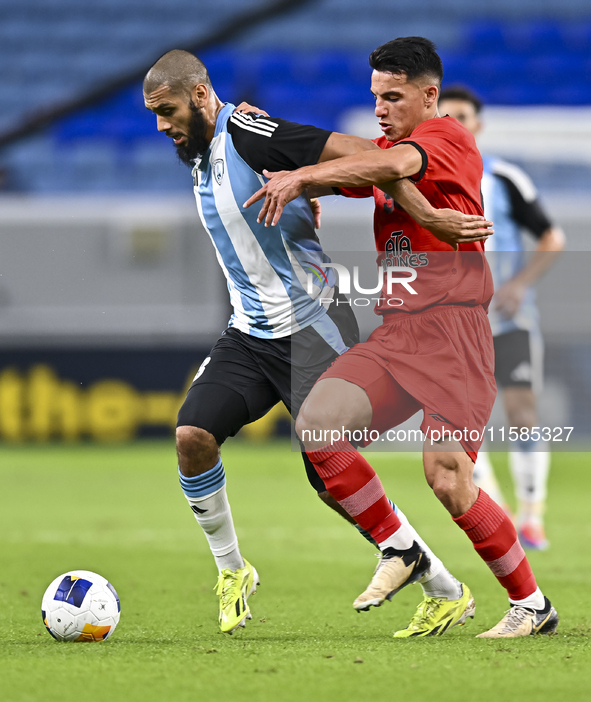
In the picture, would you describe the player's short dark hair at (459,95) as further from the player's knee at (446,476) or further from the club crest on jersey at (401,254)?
the player's knee at (446,476)

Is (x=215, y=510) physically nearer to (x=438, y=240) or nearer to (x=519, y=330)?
(x=438, y=240)

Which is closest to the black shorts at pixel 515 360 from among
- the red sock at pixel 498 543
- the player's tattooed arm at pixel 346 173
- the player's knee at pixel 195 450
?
the red sock at pixel 498 543

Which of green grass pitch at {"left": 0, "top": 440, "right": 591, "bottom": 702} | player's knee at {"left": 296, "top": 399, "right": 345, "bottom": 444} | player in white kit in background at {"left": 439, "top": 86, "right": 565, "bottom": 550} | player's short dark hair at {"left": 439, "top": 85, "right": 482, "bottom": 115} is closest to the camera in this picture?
green grass pitch at {"left": 0, "top": 440, "right": 591, "bottom": 702}

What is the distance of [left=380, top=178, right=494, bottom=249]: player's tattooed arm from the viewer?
338cm

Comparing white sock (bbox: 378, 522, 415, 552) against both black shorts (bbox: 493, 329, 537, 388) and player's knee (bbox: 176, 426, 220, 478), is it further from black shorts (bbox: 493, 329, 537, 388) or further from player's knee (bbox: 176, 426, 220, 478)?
black shorts (bbox: 493, 329, 537, 388)

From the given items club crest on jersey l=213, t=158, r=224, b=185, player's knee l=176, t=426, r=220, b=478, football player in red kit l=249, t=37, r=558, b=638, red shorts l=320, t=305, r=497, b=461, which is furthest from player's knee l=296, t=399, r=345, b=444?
club crest on jersey l=213, t=158, r=224, b=185

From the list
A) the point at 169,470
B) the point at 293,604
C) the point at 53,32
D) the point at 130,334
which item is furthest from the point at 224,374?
the point at 53,32

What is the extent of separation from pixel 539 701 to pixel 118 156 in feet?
36.7

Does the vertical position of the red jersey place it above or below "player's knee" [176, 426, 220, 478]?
above

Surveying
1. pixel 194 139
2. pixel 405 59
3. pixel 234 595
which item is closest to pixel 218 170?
pixel 194 139

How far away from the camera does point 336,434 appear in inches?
136

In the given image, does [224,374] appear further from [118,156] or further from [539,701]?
[118,156]

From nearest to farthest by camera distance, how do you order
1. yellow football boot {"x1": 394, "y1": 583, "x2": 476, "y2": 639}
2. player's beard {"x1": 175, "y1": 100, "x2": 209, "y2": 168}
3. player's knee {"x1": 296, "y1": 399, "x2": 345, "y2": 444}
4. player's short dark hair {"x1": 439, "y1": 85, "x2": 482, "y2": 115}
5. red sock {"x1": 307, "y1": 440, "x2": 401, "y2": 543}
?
player's knee {"x1": 296, "y1": 399, "x2": 345, "y2": 444} → red sock {"x1": 307, "y1": 440, "x2": 401, "y2": 543} → yellow football boot {"x1": 394, "y1": 583, "x2": 476, "y2": 639} → player's beard {"x1": 175, "y1": 100, "x2": 209, "y2": 168} → player's short dark hair {"x1": 439, "y1": 85, "x2": 482, "y2": 115}

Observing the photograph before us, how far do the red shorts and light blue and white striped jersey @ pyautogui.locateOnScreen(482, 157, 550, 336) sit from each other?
2.75 m
